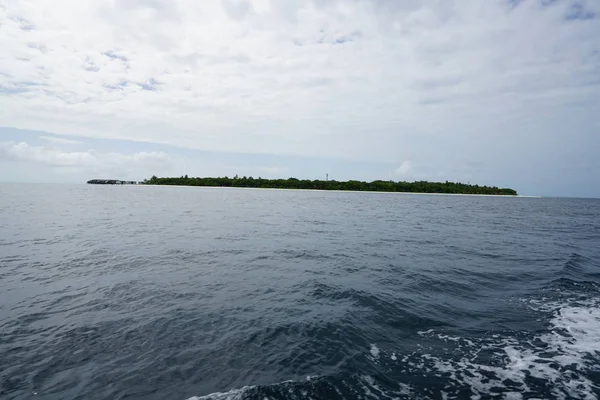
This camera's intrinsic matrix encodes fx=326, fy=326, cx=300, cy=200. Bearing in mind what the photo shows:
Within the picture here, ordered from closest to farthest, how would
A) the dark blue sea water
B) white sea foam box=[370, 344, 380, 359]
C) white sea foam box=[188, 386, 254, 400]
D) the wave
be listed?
white sea foam box=[188, 386, 254, 400], the wave, the dark blue sea water, white sea foam box=[370, 344, 380, 359]

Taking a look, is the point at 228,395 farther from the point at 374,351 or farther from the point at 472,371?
the point at 472,371

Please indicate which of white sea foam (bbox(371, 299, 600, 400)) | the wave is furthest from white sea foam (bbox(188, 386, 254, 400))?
white sea foam (bbox(371, 299, 600, 400))

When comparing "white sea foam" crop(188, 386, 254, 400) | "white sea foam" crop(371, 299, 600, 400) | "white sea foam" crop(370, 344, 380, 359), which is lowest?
"white sea foam" crop(370, 344, 380, 359)

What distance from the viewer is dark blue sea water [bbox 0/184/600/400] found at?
26.0ft

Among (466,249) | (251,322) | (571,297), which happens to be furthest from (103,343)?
(466,249)

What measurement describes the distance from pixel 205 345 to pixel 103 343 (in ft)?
10.0

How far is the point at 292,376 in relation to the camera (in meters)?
8.14

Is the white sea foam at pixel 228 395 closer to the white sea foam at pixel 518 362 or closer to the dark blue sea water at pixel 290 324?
the dark blue sea water at pixel 290 324

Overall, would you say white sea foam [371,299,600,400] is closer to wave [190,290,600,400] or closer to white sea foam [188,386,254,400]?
wave [190,290,600,400]

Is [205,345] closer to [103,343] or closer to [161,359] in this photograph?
[161,359]

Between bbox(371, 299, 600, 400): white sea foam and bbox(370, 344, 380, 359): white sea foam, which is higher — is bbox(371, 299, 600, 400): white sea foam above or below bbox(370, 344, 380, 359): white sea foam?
above

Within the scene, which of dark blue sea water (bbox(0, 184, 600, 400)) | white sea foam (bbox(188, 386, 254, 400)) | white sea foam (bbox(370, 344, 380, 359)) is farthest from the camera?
white sea foam (bbox(370, 344, 380, 359))

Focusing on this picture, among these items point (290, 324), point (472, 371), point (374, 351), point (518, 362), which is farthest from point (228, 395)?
point (518, 362)

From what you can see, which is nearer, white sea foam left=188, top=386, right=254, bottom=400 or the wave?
white sea foam left=188, top=386, right=254, bottom=400
